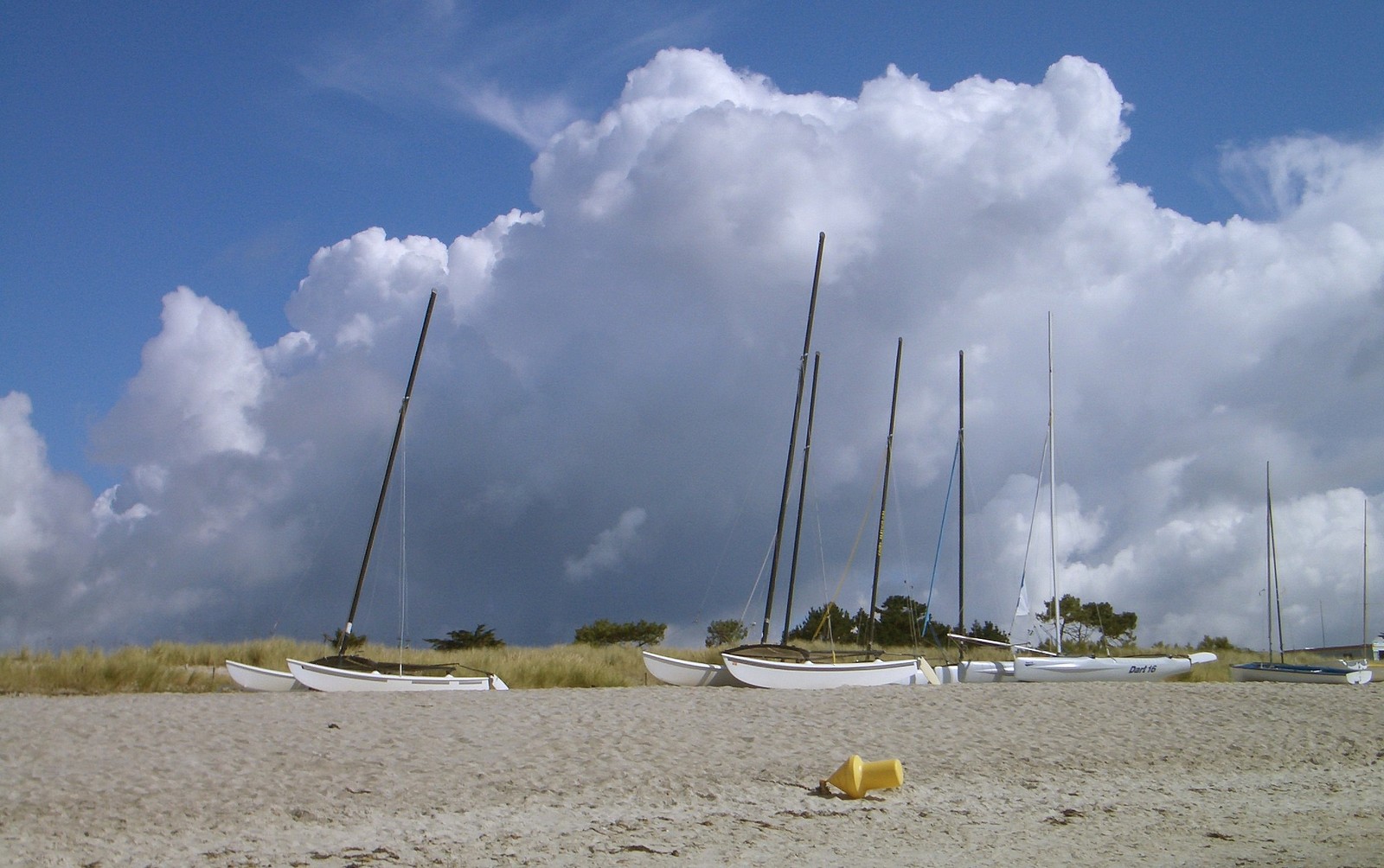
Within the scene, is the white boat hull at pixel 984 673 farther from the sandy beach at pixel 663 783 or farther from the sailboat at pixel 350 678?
the sailboat at pixel 350 678

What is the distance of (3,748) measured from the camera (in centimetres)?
1212

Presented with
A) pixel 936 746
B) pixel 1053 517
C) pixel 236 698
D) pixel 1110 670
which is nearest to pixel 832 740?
pixel 936 746

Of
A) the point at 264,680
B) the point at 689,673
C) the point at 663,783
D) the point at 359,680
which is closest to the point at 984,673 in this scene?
the point at 689,673

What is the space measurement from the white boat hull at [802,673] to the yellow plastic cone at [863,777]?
31.7 feet

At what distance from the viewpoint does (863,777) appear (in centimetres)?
1120

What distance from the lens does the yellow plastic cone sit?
436 inches

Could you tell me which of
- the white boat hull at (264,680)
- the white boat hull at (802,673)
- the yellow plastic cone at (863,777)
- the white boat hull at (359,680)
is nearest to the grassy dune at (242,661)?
the white boat hull at (264,680)

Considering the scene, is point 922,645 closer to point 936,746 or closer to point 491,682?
point 491,682

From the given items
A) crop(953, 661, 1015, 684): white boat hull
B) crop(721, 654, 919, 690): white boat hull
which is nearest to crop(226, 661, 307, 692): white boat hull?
crop(721, 654, 919, 690): white boat hull

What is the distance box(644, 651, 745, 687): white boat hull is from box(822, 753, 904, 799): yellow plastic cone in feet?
34.0

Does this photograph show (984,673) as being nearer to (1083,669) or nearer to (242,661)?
(1083,669)

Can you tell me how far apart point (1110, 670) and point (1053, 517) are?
9.43 meters

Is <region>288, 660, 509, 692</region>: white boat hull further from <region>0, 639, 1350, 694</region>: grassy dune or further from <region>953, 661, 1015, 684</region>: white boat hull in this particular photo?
<region>953, 661, 1015, 684</region>: white boat hull

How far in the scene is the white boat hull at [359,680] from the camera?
1927 centimetres
